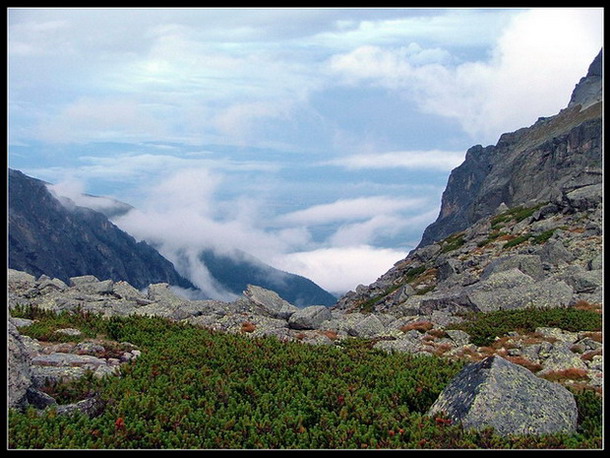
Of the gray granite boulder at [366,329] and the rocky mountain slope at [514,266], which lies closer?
the gray granite boulder at [366,329]

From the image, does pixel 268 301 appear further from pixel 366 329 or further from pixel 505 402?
pixel 505 402

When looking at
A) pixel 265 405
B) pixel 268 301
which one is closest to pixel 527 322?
pixel 265 405

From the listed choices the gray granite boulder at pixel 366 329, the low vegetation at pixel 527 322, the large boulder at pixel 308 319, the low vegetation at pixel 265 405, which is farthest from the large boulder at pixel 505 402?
the large boulder at pixel 308 319

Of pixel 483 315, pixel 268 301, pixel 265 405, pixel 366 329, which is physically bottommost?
pixel 265 405

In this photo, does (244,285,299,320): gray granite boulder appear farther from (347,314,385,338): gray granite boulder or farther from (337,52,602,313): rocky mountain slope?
(337,52,602,313): rocky mountain slope

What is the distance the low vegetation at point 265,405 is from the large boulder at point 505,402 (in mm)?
368

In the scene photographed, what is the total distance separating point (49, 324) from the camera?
22.3m

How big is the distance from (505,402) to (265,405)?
5273mm

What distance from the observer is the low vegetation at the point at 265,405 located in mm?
10766

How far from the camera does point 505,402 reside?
11.8m

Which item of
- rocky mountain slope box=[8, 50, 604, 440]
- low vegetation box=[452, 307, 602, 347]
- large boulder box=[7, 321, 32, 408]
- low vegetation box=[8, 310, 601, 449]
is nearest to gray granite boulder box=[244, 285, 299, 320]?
rocky mountain slope box=[8, 50, 604, 440]

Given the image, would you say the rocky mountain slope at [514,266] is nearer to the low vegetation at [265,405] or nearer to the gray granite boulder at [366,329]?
the gray granite boulder at [366,329]
